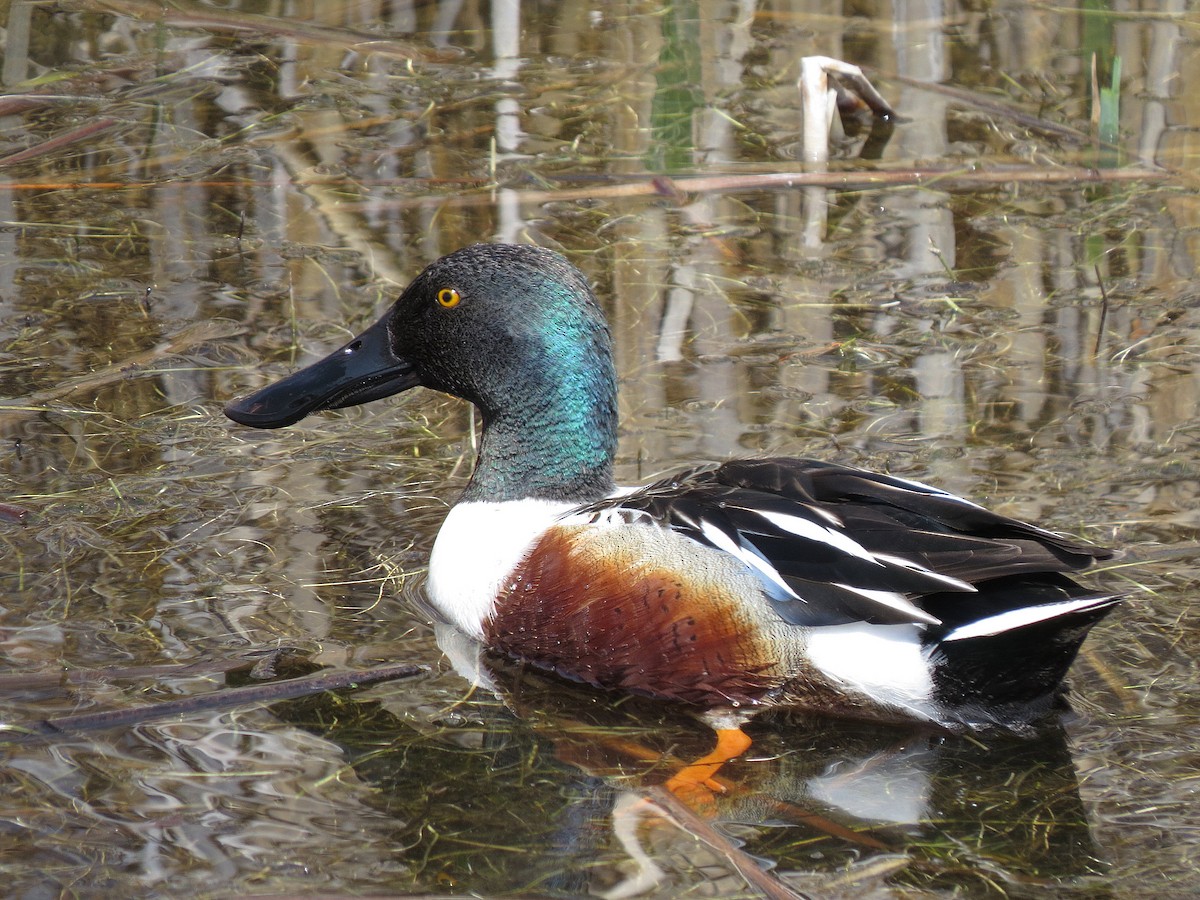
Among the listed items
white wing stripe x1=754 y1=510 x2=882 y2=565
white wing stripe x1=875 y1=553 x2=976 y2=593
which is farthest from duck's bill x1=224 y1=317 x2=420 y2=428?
white wing stripe x1=875 y1=553 x2=976 y2=593

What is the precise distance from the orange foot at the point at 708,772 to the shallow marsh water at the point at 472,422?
0.05 meters

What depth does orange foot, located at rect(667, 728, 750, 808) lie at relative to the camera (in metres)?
3.60

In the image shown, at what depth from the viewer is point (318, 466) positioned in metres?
4.89

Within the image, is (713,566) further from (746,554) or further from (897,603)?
(897,603)

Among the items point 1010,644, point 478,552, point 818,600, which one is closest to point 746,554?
point 818,600

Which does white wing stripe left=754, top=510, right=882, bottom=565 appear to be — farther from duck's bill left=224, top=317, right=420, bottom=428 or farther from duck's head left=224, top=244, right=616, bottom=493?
duck's bill left=224, top=317, right=420, bottom=428

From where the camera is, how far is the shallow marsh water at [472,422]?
11.2ft

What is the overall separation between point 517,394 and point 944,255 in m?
2.49

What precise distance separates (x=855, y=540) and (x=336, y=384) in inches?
59.9

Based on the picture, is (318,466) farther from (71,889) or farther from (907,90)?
(907,90)

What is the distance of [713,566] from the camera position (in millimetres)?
3867

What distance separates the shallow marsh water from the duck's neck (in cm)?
39

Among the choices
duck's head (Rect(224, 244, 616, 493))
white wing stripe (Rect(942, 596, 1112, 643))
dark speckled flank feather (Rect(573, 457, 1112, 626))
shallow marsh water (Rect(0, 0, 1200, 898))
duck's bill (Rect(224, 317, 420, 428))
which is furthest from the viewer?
duck's bill (Rect(224, 317, 420, 428))

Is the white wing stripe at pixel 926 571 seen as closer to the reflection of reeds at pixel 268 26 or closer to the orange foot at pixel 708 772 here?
the orange foot at pixel 708 772
